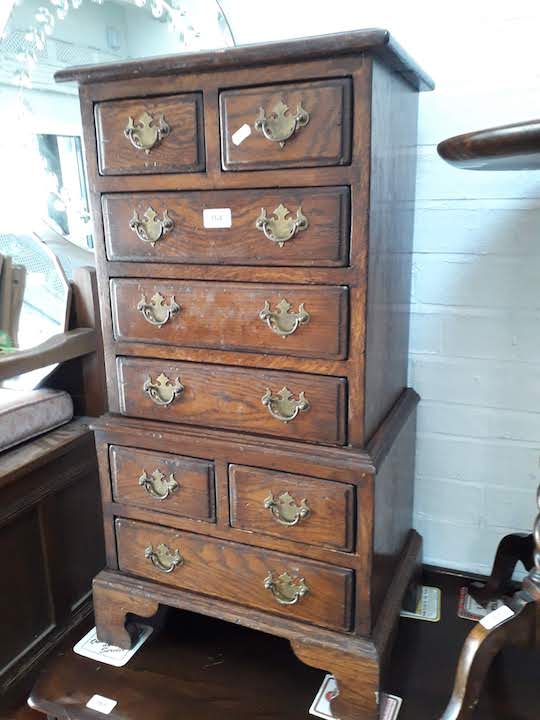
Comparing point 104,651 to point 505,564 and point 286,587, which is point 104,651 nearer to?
point 286,587

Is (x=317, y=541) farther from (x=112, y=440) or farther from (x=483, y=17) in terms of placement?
(x=483, y=17)

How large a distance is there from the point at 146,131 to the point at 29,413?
2.45 feet

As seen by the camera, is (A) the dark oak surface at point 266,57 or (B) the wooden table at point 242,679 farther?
(B) the wooden table at point 242,679

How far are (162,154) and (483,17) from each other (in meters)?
0.78

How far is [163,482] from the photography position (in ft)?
4.29

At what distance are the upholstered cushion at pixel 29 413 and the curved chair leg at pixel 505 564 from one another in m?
1.13

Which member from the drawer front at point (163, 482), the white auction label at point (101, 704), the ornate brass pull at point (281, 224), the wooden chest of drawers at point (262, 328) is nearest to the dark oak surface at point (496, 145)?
the wooden chest of drawers at point (262, 328)

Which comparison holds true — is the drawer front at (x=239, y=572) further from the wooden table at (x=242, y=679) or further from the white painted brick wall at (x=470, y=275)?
the white painted brick wall at (x=470, y=275)

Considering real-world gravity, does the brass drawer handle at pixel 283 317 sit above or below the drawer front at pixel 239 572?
above

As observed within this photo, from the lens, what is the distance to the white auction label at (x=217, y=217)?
114 cm

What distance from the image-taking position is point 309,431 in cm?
117

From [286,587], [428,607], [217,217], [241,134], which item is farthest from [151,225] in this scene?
[428,607]

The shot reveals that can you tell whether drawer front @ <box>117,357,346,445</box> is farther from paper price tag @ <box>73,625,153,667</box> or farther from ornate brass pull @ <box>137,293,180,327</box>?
paper price tag @ <box>73,625,153,667</box>

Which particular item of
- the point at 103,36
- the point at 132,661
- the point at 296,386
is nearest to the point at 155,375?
the point at 296,386
